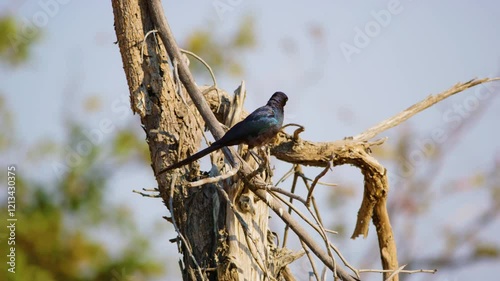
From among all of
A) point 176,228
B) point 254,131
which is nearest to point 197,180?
point 176,228

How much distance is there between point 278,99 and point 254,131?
24 centimetres

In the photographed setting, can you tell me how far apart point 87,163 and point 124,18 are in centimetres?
282

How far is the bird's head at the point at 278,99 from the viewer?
3436mm

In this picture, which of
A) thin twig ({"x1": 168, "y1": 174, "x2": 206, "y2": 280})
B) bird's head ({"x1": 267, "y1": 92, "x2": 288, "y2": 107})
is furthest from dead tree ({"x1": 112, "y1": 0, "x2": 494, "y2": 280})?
bird's head ({"x1": 267, "y1": 92, "x2": 288, "y2": 107})

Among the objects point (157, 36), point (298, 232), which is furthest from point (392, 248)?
point (157, 36)

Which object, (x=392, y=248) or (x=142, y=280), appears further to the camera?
(x=142, y=280)

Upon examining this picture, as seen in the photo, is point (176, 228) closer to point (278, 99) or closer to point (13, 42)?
point (278, 99)

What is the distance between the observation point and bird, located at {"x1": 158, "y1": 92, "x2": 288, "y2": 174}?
129 inches

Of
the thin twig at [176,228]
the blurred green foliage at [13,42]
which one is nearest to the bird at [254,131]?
the thin twig at [176,228]

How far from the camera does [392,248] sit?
4.64 m

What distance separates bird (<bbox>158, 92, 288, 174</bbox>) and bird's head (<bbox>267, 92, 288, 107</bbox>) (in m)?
0.02

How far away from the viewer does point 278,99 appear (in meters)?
3.45

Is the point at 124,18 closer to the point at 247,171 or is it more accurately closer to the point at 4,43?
the point at 247,171

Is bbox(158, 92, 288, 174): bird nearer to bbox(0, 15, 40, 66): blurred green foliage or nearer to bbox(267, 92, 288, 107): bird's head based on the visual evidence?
bbox(267, 92, 288, 107): bird's head
